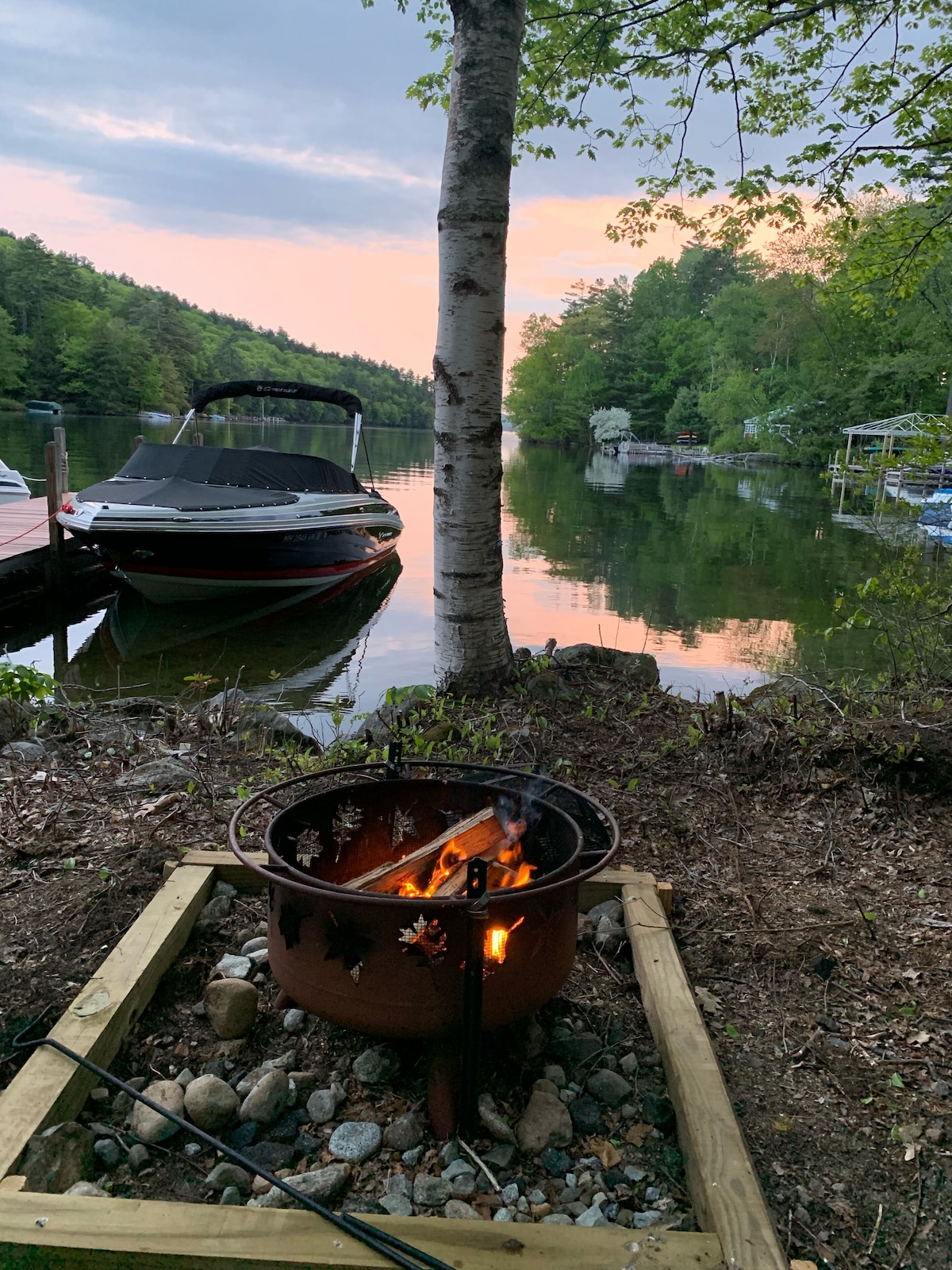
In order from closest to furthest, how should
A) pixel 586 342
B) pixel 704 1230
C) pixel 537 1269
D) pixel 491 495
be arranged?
pixel 537 1269 < pixel 704 1230 < pixel 491 495 < pixel 586 342

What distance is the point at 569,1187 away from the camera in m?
1.78

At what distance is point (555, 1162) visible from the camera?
1.85 meters

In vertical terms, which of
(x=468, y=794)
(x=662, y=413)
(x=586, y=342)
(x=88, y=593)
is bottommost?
(x=88, y=593)

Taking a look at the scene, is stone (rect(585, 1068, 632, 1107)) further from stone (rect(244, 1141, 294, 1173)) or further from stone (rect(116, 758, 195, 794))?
stone (rect(116, 758, 195, 794))

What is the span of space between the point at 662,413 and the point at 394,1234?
87.5 metres

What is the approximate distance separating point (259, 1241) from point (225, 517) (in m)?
10.1

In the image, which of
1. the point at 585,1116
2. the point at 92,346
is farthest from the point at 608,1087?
the point at 92,346

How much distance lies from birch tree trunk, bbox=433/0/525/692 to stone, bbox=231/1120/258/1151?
126 inches

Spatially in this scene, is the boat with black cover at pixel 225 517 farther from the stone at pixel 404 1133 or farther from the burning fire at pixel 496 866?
the stone at pixel 404 1133

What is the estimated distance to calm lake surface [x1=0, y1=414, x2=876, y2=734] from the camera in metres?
9.31

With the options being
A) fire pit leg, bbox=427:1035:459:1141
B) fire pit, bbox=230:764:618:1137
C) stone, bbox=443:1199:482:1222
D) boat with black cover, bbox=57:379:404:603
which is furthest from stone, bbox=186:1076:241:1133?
boat with black cover, bbox=57:379:404:603

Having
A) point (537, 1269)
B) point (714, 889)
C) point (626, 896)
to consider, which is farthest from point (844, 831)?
point (537, 1269)

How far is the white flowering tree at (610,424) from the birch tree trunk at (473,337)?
3005 inches

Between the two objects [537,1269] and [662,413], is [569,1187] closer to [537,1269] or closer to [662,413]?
[537,1269]
